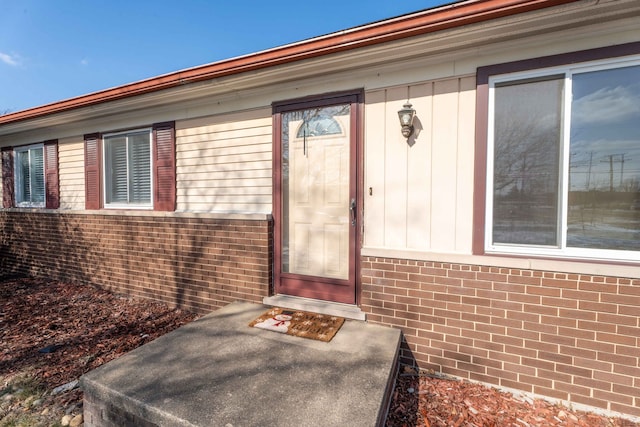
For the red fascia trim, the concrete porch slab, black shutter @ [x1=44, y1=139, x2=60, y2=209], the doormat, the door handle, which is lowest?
the concrete porch slab

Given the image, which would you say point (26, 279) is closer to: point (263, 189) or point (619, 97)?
point (263, 189)

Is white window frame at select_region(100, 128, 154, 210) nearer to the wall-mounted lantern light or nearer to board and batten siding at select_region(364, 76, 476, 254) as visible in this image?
board and batten siding at select_region(364, 76, 476, 254)

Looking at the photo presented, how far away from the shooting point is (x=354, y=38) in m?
2.53

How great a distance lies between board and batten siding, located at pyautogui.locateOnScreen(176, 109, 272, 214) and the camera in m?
3.48

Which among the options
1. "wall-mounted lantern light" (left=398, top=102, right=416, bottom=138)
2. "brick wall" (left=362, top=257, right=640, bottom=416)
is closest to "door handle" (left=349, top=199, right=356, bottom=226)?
"brick wall" (left=362, top=257, right=640, bottom=416)

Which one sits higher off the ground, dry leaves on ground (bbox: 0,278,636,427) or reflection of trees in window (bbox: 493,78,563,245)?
reflection of trees in window (bbox: 493,78,563,245)

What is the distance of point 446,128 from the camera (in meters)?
2.58

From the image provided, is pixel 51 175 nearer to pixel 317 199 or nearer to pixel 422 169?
pixel 317 199

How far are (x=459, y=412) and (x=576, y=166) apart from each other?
2082 mm

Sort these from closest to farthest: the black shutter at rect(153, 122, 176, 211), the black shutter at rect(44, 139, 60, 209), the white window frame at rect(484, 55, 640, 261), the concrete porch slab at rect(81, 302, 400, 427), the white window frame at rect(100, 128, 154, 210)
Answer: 1. the concrete porch slab at rect(81, 302, 400, 427)
2. the white window frame at rect(484, 55, 640, 261)
3. the black shutter at rect(153, 122, 176, 211)
4. the white window frame at rect(100, 128, 154, 210)
5. the black shutter at rect(44, 139, 60, 209)

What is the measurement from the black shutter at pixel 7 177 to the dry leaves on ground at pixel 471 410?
26.2 feet

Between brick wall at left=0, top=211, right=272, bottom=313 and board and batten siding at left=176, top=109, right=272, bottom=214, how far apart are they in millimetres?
258

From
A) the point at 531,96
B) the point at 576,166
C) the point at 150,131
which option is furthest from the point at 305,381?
the point at 150,131

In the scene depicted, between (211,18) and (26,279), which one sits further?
(211,18)
